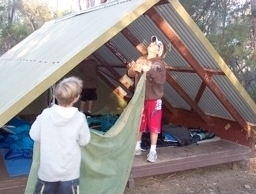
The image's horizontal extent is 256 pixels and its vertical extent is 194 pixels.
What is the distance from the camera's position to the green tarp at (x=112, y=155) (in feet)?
13.0

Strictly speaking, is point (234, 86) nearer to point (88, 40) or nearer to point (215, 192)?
point (215, 192)

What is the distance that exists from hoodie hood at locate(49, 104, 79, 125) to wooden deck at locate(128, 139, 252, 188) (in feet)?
6.54

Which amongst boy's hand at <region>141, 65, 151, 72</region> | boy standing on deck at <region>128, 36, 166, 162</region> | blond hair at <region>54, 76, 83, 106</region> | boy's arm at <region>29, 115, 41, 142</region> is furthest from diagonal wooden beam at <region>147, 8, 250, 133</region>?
boy's arm at <region>29, 115, 41, 142</region>

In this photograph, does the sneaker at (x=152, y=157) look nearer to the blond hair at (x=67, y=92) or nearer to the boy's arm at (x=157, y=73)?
the boy's arm at (x=157, y=73)

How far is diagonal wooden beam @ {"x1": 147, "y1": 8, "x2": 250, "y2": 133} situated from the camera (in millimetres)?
4770

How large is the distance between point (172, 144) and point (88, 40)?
8.89 ft

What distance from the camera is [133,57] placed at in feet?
23.2

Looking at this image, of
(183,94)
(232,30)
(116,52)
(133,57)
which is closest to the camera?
(183,94)

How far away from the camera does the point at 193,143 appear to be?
6.04 metres

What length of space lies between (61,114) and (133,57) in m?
4.11

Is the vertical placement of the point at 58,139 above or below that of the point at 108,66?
below

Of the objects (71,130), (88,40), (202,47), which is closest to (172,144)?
(202,47)

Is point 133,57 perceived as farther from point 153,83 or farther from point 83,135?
point 83,135

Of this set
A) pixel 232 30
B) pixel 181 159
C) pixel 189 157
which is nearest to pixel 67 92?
pixel 181 159
